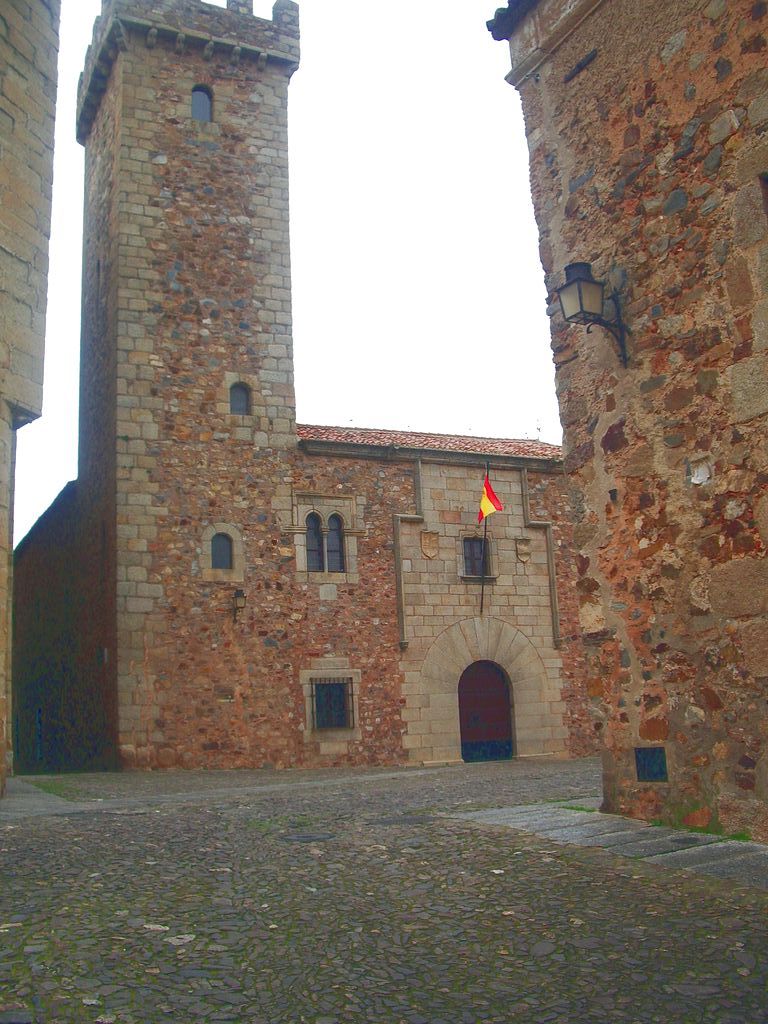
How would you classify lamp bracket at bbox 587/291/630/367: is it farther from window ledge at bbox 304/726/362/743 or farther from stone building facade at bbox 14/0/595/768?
window ledge at bbox 304/726/362/743

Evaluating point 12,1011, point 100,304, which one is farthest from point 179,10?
point 12,1011

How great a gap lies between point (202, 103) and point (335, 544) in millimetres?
8335

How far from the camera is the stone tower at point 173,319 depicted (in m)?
14.1

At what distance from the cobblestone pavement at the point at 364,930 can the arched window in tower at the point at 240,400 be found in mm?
Answer: 9827

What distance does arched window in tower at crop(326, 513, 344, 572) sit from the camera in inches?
603

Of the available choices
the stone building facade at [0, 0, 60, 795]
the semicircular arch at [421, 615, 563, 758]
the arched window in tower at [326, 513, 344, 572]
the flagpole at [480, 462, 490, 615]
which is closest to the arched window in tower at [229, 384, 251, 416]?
the arched window in tower at [326, 513, 344, 572]

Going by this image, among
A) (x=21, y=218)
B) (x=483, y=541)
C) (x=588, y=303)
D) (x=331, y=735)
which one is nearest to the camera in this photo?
(x=588, y=303)

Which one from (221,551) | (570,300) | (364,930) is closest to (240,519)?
(221,551)

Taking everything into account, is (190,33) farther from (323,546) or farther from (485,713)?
(485,713)

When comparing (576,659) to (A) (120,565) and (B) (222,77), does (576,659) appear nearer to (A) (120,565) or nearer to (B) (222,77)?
(A) (120,565)

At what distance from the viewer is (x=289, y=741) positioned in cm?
1439

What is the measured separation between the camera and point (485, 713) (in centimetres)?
1600

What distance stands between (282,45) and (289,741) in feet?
41.3

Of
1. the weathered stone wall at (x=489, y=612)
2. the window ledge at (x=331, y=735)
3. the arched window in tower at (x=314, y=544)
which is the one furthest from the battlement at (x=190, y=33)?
the window ledge at (x=331, y=735)
